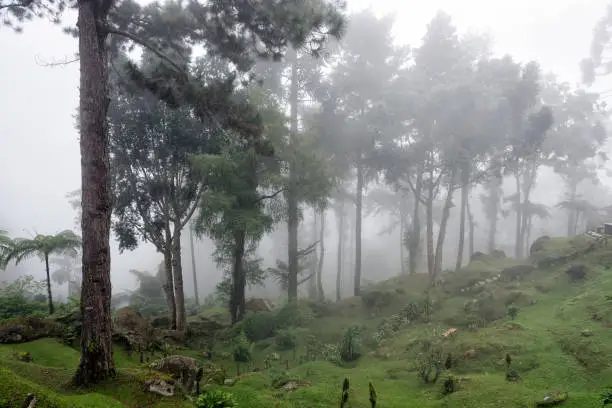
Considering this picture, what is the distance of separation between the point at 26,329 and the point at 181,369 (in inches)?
256

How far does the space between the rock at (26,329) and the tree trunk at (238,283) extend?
8793 millimetres

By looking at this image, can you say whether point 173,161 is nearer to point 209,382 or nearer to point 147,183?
point 147,183

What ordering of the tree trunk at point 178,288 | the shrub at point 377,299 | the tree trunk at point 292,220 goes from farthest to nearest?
the shrub at point 377,299
the tree trunk at point 292,220
the tree trunk at point 178,288

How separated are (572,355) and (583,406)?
3380 mm

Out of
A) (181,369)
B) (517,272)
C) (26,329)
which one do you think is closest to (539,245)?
(517,272)

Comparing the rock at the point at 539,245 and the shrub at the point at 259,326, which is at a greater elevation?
the rock at the point at 539,245

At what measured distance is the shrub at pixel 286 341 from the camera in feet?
50.8

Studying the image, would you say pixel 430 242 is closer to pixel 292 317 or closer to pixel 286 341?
pixel 292 317

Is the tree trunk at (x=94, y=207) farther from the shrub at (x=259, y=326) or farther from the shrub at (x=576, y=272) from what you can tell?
the shrub at (x=576, y=272)

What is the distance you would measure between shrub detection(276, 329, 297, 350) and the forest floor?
1.25 ft

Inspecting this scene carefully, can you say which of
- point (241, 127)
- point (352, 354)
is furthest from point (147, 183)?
point (352, 354)

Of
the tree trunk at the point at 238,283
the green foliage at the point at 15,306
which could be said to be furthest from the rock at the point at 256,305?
the green foliage at the point at 15,306

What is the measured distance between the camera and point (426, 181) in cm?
2364

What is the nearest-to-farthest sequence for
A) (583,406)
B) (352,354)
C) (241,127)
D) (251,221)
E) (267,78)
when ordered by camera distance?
(583,406) < (241,127) < (352,354) < (251,221) < (267,78)
